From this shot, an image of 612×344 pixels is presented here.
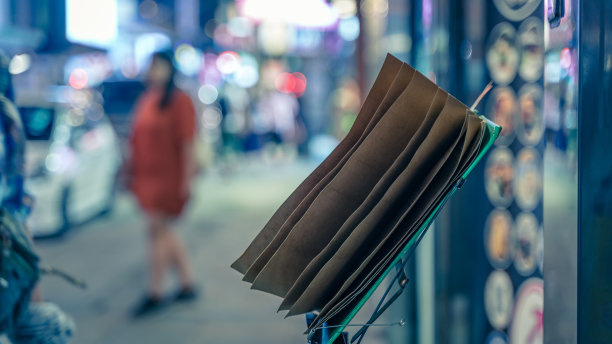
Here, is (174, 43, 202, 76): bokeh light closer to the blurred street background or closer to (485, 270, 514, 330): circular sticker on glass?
the blurred street background

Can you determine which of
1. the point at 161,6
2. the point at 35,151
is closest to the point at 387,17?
the point at 35,151

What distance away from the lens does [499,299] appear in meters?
2.96

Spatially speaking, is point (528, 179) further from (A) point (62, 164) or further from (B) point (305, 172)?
(B) point (305, 172)

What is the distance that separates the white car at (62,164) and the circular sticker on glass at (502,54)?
17.0 feet

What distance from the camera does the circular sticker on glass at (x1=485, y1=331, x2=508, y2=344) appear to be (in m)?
2.95

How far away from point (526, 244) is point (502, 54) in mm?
817

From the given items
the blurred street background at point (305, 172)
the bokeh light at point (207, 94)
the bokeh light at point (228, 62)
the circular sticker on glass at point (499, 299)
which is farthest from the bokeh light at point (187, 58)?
the circular sticker on glass at point (499, 299)

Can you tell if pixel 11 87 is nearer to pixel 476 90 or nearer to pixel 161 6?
pixel 476 90

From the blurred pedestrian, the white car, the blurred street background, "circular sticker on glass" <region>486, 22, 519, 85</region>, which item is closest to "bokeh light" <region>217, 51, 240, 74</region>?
the blurred street background

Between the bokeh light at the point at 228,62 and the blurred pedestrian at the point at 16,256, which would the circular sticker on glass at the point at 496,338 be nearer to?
the blurred pedestrian at the point at 16,256

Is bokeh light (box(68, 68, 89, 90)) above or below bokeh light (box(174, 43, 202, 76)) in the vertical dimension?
below

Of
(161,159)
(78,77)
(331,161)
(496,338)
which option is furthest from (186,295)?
(78,77)

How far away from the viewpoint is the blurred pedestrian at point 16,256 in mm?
1790

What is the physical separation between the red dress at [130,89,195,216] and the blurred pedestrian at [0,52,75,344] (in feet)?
9.24
